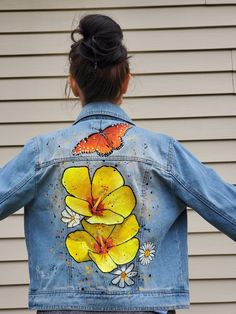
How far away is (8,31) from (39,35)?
0.55 ft

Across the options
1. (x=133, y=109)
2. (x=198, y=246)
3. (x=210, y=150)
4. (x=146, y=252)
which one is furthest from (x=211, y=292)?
(x=146, y=252)

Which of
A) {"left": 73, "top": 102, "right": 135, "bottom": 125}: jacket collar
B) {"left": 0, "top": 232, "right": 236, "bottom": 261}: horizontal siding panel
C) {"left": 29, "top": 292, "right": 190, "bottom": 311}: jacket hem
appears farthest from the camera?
{"left": 0, "top": 232, "right": 236, "bottom": 261}: horizontal siding panel

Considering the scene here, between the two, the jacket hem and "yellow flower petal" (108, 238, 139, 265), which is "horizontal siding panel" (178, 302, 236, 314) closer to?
the jacket hem

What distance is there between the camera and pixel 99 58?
1969 millimetres

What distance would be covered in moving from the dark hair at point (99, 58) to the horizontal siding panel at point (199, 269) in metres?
1.88

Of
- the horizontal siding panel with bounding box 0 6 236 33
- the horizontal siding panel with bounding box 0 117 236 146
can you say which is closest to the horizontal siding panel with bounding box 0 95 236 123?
the horizontal siding panel with bounding box 0 117 236 146

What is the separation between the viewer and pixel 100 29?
2.00 meters

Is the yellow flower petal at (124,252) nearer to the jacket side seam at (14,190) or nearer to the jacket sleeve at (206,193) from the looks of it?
the jacket sleeve at (206,193)

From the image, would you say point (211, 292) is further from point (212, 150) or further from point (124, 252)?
point (124, 252)

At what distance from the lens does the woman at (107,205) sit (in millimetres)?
1938

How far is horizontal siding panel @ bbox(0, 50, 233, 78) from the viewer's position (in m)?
3.75

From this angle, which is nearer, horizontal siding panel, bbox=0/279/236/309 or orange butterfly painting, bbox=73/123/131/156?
orange butterfly painting, bbox=73/123/131/156

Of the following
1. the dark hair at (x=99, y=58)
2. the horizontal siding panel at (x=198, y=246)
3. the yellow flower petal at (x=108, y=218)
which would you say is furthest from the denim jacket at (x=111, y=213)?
the horizontal siding panel at (x=198, y=246)

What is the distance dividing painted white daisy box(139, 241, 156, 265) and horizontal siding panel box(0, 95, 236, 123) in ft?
6.04
